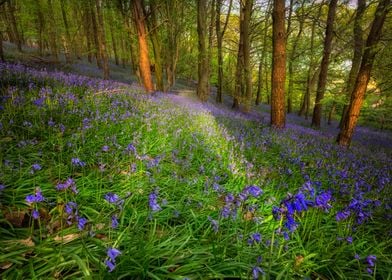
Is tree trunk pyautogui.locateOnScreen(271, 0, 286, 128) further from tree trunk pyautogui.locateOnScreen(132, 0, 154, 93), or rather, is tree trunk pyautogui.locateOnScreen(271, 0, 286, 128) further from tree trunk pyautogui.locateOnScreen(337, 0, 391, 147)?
tree trunk pyautogui.locateOnScreen(132, 0, 154, 93)

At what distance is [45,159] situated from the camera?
3.18 m

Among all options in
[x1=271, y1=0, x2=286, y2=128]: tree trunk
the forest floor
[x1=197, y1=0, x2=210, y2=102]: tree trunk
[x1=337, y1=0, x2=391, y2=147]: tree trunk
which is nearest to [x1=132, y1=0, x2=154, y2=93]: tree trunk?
[x1=197, y1=0, x2=210, y2=102]: tree trunk

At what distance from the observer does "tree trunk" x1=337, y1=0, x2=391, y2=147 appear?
7637 millimetres

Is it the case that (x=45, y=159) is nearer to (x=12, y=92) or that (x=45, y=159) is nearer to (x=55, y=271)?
(x=55, y=271)

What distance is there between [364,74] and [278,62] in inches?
111

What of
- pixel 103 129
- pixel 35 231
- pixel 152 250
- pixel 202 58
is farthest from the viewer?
pixel 202 58

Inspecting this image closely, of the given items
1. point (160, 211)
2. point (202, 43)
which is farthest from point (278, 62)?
point (160, 211)

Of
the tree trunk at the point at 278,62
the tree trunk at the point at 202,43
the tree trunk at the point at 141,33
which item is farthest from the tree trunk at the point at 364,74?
the tree trunk at the point at 202,43

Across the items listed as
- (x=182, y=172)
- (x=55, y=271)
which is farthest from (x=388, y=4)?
(x=55, y=271)

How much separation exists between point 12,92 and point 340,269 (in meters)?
5.65

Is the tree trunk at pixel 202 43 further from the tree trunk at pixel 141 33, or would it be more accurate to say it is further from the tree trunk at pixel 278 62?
the tree trunk at pixel 278 62

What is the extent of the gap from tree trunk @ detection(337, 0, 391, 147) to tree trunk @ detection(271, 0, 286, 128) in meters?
2.27

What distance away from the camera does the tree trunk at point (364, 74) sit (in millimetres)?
7637

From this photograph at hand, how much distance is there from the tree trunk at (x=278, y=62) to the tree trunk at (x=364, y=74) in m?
2.27
